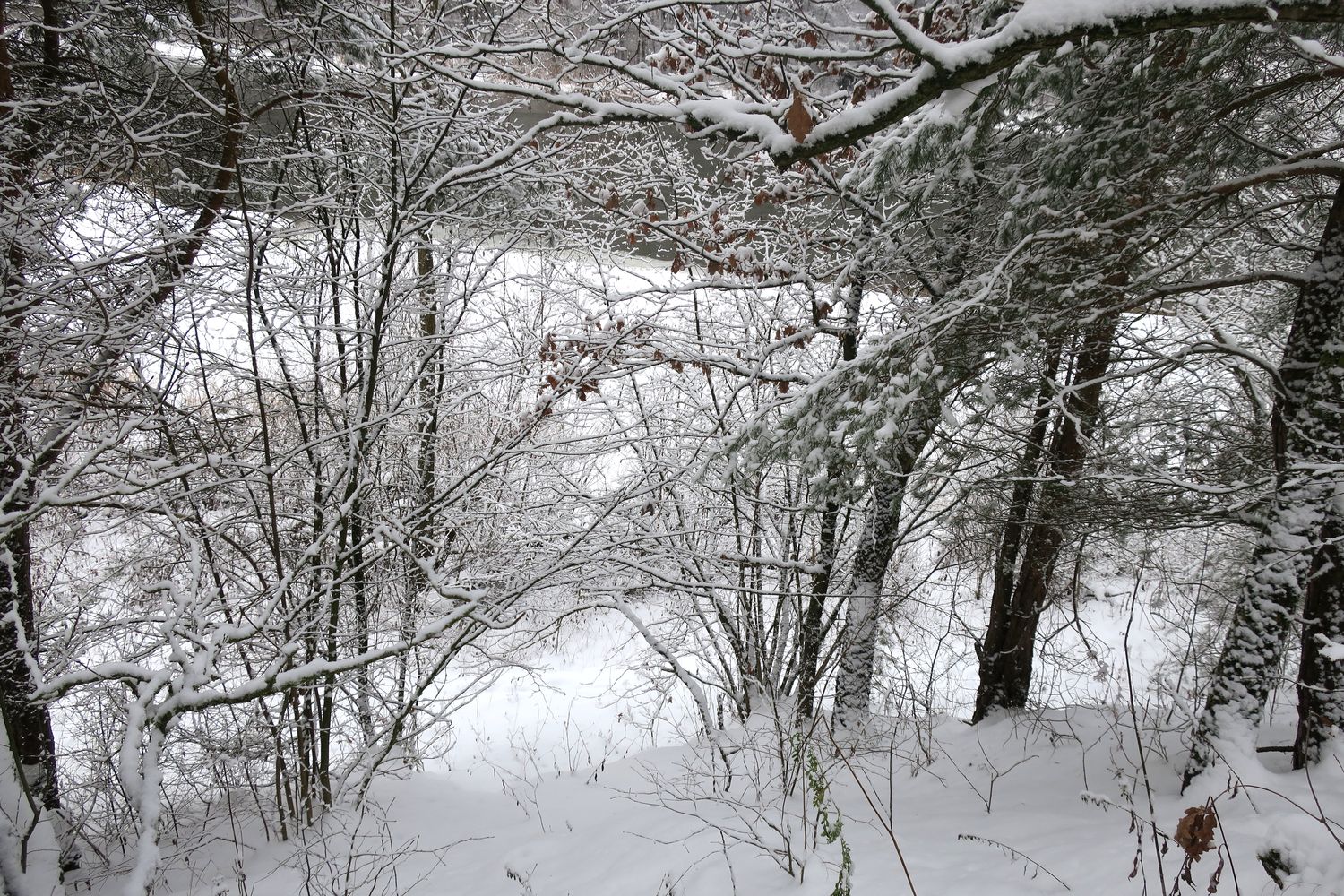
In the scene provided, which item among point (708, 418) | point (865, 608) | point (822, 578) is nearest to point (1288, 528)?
point (865, 608)

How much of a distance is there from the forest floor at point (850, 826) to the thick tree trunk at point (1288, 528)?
0.86ft

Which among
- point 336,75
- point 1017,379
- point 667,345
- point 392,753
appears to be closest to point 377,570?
point 392,753

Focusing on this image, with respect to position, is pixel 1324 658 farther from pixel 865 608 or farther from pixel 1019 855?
pixel 865 608

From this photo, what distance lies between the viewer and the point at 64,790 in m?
6.23

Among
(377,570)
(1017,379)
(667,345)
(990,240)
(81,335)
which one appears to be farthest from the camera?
(377,570)

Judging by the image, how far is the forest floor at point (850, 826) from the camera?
10.7ft

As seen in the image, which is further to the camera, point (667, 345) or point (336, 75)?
point (667, 345)

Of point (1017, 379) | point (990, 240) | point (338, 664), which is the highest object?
point (990, 240)

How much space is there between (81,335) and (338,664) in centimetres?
259

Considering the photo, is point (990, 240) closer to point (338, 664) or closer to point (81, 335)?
point (338, 664)

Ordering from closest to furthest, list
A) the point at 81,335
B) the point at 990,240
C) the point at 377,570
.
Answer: the point at 81,335 → the point at 990,240 → the point at 377,570

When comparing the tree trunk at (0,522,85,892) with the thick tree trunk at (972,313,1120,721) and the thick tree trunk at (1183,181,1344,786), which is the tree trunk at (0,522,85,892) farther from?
the thick tree trunk at (972,313,1120,721)

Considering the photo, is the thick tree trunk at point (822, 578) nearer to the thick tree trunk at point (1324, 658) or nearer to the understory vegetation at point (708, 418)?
the understory vegetation at point (708, 418)

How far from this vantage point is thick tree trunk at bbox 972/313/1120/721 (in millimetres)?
5695
